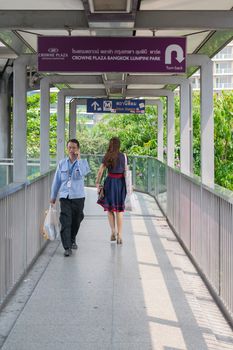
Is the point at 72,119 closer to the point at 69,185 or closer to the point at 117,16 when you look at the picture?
the point at 69,185

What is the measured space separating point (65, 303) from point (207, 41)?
519 cm

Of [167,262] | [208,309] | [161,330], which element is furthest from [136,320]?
[167,262]

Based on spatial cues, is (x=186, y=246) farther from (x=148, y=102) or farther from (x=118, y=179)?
(x=148, y=102)

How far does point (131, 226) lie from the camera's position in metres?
11.4

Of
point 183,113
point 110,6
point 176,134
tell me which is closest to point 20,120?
point 110,6

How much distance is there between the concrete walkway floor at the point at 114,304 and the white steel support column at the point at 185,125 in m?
3.30

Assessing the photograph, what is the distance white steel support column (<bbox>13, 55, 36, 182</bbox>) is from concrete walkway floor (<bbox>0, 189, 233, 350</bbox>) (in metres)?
1.34

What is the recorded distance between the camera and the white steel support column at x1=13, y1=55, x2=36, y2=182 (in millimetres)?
9070

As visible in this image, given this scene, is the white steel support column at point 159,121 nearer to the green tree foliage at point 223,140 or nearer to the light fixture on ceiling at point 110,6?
the green tree foliage at point 223,140

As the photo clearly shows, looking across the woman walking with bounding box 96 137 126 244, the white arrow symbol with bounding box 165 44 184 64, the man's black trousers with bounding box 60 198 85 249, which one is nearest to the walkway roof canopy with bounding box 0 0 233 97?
the white arrow symbol with bounding box 165 44 184 64

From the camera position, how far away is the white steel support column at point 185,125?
473 inches

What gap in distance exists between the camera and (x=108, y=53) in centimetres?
744

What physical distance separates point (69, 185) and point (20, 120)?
1.55 meters

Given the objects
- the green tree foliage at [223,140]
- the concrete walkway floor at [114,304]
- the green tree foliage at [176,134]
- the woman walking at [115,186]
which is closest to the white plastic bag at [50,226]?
the concrete walkway floor at [114,304]
